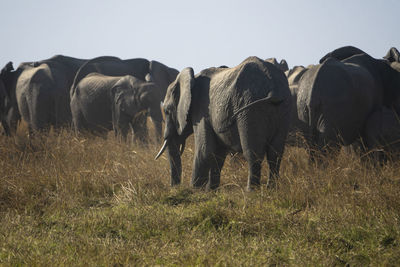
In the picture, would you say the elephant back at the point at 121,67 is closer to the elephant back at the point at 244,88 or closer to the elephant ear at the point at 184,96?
the elephant ear at the point at 184,96

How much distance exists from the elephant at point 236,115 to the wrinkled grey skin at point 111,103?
13.8 ft

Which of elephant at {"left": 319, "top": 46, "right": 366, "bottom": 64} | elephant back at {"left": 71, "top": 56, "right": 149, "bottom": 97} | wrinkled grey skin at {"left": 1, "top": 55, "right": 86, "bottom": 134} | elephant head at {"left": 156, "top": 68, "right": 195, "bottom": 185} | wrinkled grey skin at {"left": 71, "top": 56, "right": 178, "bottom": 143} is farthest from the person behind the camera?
elephant back at {"left": 71, "top": 56, "right": 149, "bottom": 97}

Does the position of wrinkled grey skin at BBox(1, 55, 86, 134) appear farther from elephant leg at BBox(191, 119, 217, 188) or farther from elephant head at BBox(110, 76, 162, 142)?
elephant leg at BBox(191, 119, 217, 188)

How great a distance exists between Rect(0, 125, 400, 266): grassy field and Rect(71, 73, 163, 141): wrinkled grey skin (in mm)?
4121

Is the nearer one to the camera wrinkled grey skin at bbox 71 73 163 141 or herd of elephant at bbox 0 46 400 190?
herd of elephant at bbox 0 46 400 190

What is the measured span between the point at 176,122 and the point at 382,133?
2518mm

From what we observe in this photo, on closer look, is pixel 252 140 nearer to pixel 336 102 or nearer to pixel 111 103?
pixel 336 102

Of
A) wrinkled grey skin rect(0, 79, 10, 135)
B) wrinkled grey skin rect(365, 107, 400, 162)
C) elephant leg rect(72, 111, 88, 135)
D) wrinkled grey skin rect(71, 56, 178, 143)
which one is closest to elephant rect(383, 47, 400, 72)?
wrinkled grey skin rect(365, 107, 400, 162)

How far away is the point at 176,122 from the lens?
6.21m

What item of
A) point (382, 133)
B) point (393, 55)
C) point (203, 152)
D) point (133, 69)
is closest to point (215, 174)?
point (203, 152)

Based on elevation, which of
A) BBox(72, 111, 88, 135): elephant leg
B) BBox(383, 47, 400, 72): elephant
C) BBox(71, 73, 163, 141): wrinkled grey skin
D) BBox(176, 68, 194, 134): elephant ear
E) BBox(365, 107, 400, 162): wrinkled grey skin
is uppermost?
BBox(383, 47, 400, 72): elephant

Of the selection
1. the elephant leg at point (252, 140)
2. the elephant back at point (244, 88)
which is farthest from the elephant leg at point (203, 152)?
the elephant leg at point (252, 140)

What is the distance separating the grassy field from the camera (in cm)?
344

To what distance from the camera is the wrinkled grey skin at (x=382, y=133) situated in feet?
20.0
